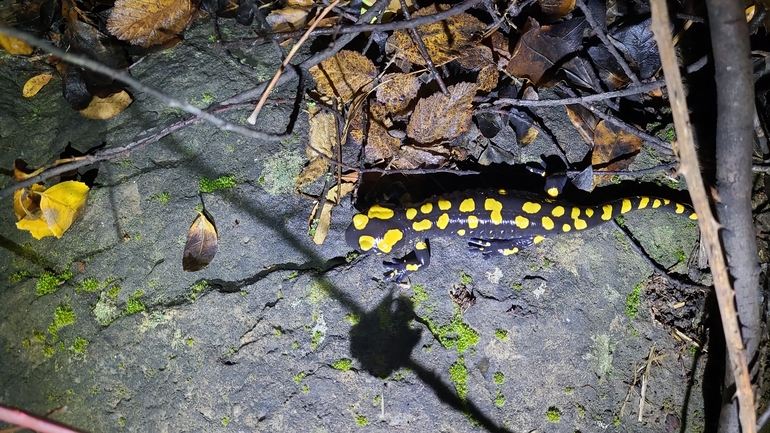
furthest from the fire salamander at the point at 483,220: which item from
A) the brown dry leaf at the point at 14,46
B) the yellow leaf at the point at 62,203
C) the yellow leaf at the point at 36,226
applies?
the brown dry leaf at the point at 14,46

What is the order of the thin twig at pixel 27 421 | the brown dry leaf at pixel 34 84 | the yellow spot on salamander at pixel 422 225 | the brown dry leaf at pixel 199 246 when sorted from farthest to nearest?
1. the brown dry leaf at pixel 34 84
2. the yellow spot on salamander at pixel 422 225
3. the brown dry leaf at pixel 199 246
4. the thin twig at pixel 27 421

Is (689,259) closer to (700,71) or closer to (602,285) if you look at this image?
(602,285)

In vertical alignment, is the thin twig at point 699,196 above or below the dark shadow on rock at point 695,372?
above

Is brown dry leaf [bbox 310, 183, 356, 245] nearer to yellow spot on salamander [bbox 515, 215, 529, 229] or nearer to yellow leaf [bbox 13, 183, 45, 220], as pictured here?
yellow spot on salamander [bbox 515, 215, 529, 229]

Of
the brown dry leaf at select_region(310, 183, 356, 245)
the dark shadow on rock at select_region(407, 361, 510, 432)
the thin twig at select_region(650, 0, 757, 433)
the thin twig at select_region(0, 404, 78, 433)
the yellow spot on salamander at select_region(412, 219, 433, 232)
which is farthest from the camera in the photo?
the yellow spot on salamander at select_region(412, 219, 433, 232)

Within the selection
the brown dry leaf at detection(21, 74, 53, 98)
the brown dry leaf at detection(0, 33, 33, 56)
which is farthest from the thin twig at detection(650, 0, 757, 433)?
the brown dry leaf at detection(0, 33, 33, 56)

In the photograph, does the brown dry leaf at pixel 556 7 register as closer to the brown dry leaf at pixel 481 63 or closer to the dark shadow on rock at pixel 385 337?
the brown dry leaf at pixel 481 63

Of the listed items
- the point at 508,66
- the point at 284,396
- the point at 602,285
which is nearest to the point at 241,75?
the point at 508,66
